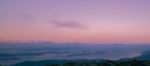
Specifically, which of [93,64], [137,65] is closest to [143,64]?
[137,65]

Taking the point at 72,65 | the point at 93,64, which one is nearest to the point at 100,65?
the point at 93,64

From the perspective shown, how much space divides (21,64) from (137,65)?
6875 cm

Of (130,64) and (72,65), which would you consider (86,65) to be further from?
(130,64)

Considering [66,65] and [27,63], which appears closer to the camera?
[66,65]

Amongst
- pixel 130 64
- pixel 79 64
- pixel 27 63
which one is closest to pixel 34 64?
pixel 27 63

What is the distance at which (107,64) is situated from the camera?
290 feet

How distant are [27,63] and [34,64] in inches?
223

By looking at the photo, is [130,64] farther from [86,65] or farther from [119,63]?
[86,65]

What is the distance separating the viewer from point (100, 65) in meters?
87.4

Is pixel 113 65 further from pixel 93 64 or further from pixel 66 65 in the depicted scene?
pixel 66 65

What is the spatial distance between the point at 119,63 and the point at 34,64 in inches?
2305

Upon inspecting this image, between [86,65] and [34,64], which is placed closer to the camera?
[86,65]

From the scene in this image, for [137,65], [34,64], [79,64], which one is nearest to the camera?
[137,65]

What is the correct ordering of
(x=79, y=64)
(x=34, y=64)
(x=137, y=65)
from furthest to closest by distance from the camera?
(x=34, y=64), (x=79, y=64), (x=137, y=65)
